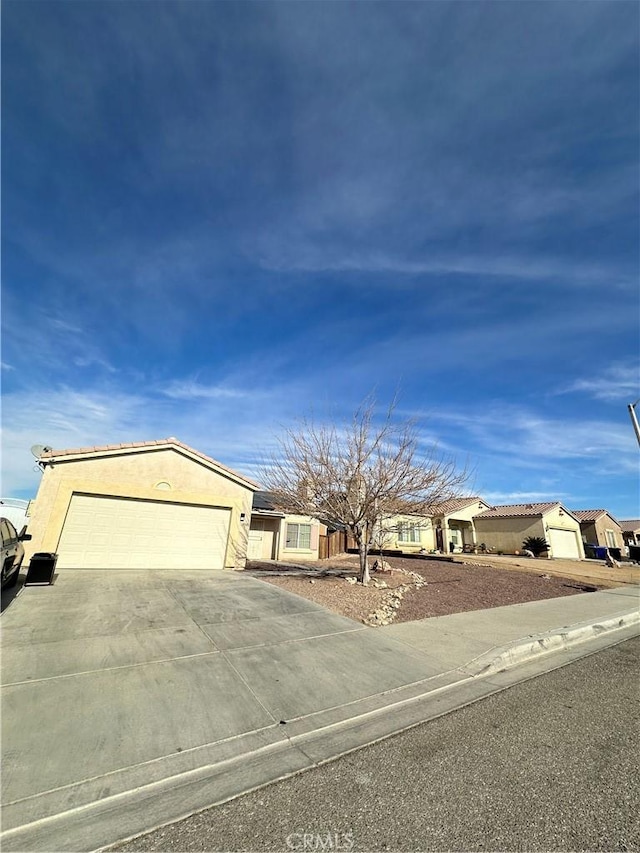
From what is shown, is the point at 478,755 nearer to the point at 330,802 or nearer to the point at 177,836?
the point at 330,802

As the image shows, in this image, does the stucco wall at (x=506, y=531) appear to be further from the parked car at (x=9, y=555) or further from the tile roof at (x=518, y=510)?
the parked car at (x=9, y=555)

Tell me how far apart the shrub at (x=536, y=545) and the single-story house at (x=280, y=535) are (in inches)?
778

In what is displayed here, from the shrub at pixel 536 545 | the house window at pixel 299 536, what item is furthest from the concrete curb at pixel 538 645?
the shrub at pixel 536 545

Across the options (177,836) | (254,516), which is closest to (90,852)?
(177,836)

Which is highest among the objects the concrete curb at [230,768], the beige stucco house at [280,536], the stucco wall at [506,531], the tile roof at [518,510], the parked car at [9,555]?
the tile roof at [518,510]

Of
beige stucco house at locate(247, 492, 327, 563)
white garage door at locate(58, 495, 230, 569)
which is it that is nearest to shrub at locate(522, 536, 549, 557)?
beige stucco house at locate(247, 492, 327, 563)

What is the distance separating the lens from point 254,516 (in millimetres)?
18641

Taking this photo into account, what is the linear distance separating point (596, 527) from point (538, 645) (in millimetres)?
41708

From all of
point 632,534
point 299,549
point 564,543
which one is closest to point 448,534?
point 564,543

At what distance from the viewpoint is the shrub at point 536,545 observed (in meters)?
29.4

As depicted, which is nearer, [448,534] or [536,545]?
[536,545]

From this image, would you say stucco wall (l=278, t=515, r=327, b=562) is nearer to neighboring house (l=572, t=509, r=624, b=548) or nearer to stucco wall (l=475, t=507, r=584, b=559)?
stucco wall (l=475, t=507, r=584, b=559)

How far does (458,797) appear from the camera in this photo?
275 cm

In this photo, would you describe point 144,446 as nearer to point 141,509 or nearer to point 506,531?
point 141,509
